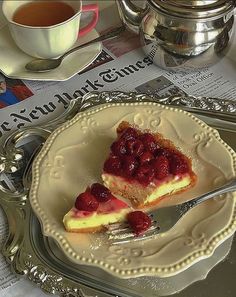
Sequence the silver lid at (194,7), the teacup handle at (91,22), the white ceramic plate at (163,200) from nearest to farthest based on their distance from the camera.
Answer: the white ceramic plate at (163,200), the silver lid at (194,7), the teacup handle at (91,22)

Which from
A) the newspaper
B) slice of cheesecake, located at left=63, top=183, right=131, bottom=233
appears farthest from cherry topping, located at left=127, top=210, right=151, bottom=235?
the newspaper

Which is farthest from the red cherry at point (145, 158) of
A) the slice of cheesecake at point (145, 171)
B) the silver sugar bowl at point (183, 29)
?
the silver sugar bowl at point (183, 29)

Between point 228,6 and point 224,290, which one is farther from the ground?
point 228,6

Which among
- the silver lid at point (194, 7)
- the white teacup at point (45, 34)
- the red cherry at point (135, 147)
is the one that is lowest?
the red cherry at point (135, 147)

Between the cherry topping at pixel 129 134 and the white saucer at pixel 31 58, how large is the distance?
0.19 m

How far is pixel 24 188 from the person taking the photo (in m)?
0.64

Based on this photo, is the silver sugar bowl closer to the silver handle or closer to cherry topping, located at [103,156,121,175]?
the silver handle

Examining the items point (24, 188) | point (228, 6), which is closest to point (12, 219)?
point (24, 188)

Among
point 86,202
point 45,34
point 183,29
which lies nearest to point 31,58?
point 45,34

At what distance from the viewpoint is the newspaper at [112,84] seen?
2.46ft

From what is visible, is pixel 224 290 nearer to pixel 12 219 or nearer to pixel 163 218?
pixel 163 218

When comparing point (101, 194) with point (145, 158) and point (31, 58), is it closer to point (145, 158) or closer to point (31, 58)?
point (145, 158)

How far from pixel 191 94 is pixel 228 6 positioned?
0.12 meters

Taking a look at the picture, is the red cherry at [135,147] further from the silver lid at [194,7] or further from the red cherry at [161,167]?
the silver lid at [194,7]
